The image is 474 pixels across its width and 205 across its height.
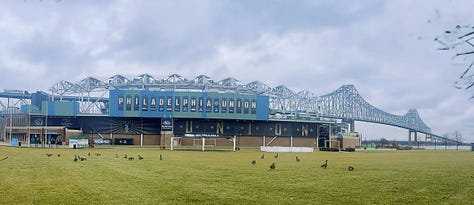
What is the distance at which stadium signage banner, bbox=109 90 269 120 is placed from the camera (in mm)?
134250

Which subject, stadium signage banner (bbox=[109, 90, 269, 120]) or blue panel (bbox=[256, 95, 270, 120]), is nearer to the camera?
stadium signage banner (bbox=[109, 90, 269, 120])

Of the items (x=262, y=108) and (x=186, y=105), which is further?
(x=262, y=108)

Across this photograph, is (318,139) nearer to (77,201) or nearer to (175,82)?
(175,82)

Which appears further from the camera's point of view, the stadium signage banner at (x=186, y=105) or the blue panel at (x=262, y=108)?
the blue panel at (x=262, y=108)

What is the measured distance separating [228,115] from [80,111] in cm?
4576

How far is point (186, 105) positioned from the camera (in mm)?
136750

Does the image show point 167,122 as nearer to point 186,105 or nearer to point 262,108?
point 186,105

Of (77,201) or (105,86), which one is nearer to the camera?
(77,201)

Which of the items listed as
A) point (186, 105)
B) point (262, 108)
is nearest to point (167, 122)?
point (186, 105)

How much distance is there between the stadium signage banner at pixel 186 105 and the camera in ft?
440

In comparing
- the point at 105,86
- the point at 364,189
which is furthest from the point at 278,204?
the point at 105,86

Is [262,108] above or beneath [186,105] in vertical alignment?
beneath

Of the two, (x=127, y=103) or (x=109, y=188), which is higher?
(x=127, y=103)

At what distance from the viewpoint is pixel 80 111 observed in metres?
141
